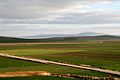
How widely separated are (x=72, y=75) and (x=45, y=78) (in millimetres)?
7003

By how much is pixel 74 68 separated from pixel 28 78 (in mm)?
17467

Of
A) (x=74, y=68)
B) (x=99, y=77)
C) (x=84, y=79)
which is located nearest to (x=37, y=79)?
(x=84, y=79)

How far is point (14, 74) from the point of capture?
46281 mm

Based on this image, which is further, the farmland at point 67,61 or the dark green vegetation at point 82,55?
the dark green vegetation at point 82,55

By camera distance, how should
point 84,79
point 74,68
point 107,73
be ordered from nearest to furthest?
point 84,79 < point 107,73 < point 74,68

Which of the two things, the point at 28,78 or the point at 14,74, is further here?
the point at 14,74

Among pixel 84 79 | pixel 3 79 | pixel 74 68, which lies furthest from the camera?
pixel 74 68

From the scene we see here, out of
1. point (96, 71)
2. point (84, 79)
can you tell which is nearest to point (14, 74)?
point (84, 79)

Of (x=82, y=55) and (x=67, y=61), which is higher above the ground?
(x=82, y=55)

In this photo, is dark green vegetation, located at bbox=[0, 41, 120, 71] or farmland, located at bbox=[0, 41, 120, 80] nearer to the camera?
farmland, located at bbox=[0, 41, 120, 80]

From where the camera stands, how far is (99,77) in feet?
151

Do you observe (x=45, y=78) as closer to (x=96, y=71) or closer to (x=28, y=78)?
(x=28, y=78)

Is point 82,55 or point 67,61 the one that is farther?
point 82,55

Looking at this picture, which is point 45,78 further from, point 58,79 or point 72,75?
point 72,75
